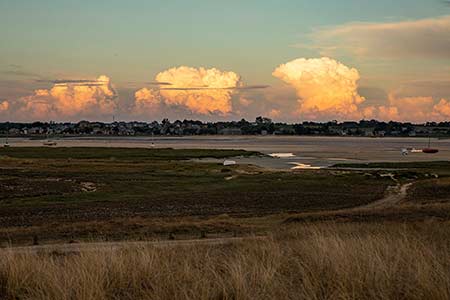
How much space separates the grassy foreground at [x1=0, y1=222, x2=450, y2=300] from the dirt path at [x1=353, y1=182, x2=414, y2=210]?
3132cm

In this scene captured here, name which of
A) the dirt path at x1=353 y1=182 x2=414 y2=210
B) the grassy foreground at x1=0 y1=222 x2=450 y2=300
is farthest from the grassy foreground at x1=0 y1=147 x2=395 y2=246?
the grassy foreground at x1=0 y1=222 x2=450 y2=300

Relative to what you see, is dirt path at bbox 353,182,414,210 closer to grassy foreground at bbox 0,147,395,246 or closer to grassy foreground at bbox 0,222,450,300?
grassy foreground at bbox 0,147,395,246

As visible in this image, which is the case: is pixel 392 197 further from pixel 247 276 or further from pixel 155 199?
pixel 247 276

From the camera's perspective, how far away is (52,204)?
44.0 m

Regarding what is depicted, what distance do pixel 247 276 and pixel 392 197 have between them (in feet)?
150

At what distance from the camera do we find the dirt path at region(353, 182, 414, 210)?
43.6 m

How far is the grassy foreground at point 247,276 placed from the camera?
23.9 feet

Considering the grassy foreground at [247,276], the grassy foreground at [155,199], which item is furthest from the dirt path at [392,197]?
the grassy foreground at [247,276]

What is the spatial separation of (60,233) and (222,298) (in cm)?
1898

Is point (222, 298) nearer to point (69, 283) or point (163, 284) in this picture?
point (163, 284)

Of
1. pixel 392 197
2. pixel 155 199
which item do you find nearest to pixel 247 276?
pixel 155 199

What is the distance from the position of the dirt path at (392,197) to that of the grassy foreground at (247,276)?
31.3 metres

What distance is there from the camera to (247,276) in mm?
8070

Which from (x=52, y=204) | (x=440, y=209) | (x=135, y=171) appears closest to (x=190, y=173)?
(x=135, y=171)
